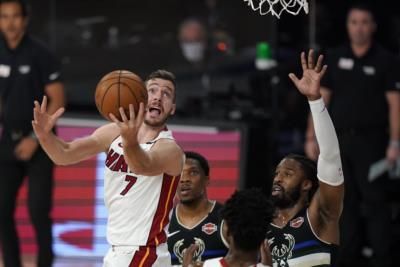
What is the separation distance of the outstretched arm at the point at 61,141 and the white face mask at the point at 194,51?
4.04 meters

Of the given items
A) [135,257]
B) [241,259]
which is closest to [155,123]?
[135,257]

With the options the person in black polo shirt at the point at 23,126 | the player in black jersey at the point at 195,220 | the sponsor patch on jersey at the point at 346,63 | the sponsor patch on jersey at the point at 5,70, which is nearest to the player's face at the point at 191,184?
the player in black jersey at the point at 195,220

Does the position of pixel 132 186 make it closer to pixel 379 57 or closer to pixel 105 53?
pixel 379 57

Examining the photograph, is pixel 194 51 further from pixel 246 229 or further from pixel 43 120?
pixel 246 229

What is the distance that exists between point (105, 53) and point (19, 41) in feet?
4.97

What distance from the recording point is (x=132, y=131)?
6.19 metres

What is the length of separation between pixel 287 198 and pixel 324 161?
37cm

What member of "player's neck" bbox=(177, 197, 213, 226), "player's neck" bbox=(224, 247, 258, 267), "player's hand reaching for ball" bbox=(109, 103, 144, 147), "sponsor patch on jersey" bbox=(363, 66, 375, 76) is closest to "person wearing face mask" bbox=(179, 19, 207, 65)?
"sponsor patch on jersey" bbox=(363, 66, 375, 76)

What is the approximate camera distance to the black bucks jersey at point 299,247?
6.82m

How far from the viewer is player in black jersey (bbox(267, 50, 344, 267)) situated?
6.74 m

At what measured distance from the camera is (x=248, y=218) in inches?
238

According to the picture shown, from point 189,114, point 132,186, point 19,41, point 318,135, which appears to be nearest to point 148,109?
point 132,186

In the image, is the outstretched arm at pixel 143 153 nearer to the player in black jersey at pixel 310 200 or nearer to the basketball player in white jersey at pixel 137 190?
the basketball player in white jersey at pixel 137 190

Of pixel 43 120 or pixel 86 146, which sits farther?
pixel 86 146
